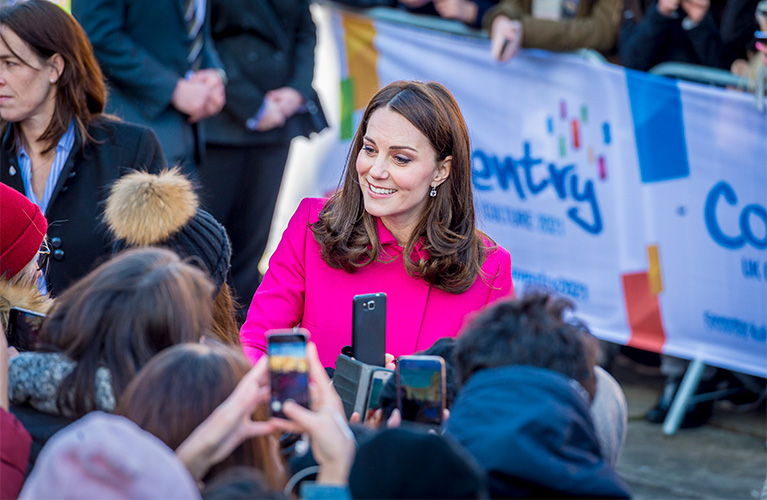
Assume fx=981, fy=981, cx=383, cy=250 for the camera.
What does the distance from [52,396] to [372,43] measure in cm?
433

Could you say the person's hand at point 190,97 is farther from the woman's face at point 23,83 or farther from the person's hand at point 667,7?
the person's hand at point 667,7

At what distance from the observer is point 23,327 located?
248cm

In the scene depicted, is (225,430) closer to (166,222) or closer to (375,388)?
(375,388)

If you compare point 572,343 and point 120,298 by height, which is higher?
point 572,343

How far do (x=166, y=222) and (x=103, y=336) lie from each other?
40.4 inches

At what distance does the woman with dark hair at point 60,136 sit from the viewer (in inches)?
142

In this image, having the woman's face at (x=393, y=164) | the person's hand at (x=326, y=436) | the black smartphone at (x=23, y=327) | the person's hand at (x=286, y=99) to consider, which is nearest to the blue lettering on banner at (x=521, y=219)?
the person's hand at (x=286, y=99)

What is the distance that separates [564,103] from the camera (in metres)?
5.22

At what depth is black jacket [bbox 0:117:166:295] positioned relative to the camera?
3615 mm

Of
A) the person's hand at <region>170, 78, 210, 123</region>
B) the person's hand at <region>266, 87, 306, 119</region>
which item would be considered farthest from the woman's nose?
the person's hand at <region>266, 87, 306, 119</region>

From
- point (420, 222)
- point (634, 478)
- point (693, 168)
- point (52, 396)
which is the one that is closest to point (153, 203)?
point (420, 222)

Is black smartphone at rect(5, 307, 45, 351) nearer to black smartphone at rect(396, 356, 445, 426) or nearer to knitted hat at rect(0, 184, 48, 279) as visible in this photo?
knitted hat at rect(0, 184, 48, 279)

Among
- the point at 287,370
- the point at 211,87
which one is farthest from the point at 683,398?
the point at 287,370

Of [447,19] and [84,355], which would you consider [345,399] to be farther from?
[447,19]
